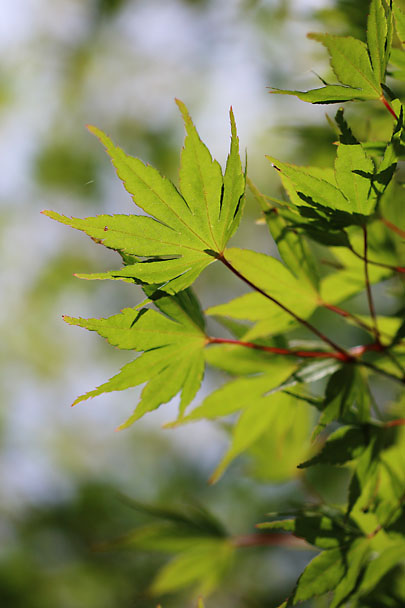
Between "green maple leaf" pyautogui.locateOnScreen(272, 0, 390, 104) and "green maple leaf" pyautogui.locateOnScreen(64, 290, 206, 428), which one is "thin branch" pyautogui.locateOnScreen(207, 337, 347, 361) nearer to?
"green maple leaf" pyautogui.locateOnScreen(64, 290, 206, 428)

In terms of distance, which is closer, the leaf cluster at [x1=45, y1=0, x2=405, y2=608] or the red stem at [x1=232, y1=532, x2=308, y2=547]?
the leaf cluster at [x1=45, y1=0, x2=405, y2=608]

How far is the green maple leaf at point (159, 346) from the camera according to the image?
0.36 metres

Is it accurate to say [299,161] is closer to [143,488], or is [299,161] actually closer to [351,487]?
[351,487]

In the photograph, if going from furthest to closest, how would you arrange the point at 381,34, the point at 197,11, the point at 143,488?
the point at 143,488, the point at 197,11, the point at 381,34

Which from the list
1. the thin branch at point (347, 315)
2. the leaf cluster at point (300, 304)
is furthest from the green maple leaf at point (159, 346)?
the thin branch at point (347, 315)

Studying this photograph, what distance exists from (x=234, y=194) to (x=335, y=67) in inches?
3.7

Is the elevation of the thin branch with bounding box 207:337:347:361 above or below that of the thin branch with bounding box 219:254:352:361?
below

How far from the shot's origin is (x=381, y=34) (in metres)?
0.30

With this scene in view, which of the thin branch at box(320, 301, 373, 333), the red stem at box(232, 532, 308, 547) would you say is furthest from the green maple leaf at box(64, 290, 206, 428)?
the red stem at box(232, 532, 308, 547)

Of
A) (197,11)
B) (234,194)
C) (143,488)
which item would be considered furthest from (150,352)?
(143,488)

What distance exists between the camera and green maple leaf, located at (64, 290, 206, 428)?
14.1 inches

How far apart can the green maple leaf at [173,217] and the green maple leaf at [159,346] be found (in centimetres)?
3

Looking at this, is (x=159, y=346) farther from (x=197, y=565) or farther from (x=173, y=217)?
(x=197, y=565)

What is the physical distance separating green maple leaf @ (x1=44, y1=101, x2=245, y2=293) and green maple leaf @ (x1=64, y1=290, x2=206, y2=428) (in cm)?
3
